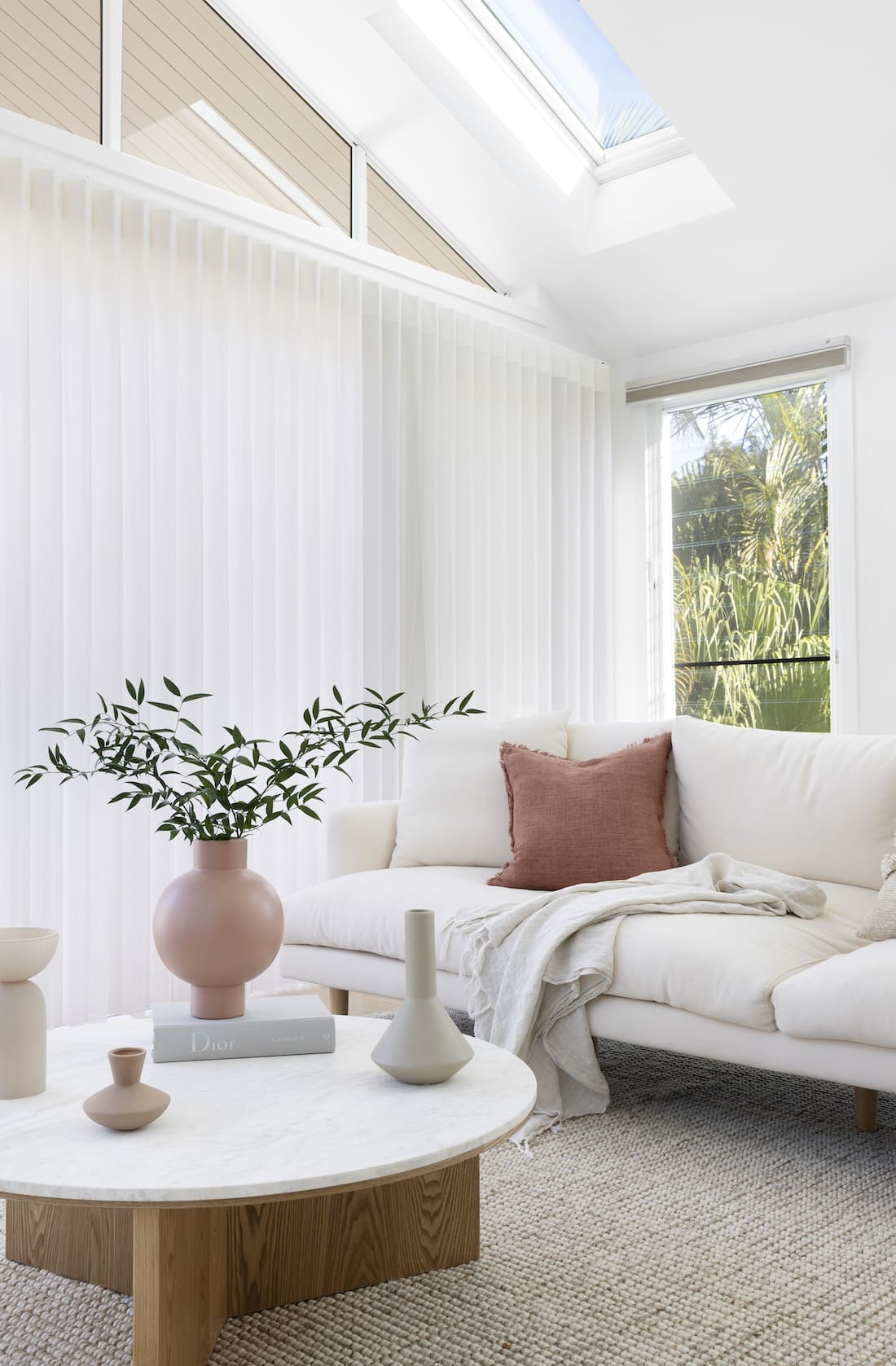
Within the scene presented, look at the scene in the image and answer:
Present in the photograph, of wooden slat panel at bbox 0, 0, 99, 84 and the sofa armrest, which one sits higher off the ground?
wooden slat panel at bbox 0, 0, 99, 84

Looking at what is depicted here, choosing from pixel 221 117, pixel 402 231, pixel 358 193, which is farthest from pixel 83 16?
pixel 402 231

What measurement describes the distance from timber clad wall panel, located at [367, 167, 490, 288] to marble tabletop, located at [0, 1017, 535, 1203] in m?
3.43

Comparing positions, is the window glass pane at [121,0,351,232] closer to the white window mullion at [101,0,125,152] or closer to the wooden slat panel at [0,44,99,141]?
the white window mullion at [101,0,125,152]

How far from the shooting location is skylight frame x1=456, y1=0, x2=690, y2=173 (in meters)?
4.21

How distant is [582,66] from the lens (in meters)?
4.32

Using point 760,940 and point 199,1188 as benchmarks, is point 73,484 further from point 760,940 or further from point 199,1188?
point 199,1188

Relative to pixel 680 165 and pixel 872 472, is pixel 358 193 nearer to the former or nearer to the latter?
pixel 680 165

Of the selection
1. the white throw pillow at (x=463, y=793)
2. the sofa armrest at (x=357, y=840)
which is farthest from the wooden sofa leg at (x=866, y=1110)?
the sofa armrest at (x=357, y=840)


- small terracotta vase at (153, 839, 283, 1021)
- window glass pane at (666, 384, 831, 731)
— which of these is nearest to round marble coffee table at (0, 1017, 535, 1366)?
small terracotta vase at (153, 839, 283, 1021)

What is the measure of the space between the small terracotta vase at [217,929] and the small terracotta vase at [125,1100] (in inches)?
13.0

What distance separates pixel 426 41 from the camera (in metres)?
4.08

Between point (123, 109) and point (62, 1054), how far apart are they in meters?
2.97

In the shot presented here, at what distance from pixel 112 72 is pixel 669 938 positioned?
10.0 ft

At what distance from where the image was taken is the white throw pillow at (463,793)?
3.33 meters
